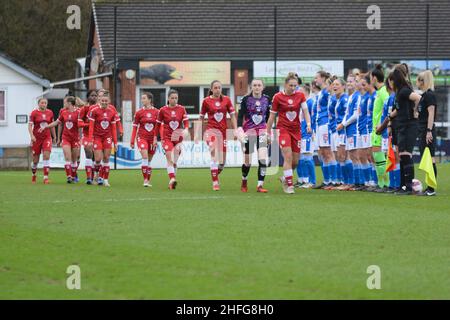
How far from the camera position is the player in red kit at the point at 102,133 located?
A: 25609 millimetres

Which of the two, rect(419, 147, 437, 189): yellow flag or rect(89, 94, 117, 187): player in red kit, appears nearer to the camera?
rect(419, 147, 437, 189): yellow flag

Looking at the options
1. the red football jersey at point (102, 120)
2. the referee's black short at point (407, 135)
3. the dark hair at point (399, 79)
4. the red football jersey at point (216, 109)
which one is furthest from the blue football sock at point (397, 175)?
the red football jersey at point (102, 120)

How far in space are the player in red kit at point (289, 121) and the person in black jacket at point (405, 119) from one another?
176 centimetres

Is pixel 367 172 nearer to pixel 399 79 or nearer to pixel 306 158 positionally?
pixel 306 158

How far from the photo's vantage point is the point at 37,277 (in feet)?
33.4

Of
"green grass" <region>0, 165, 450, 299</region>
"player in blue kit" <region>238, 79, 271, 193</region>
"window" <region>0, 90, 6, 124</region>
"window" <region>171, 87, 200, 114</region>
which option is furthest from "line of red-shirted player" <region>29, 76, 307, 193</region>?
"window" <region>0, 90, 6, 124</region>

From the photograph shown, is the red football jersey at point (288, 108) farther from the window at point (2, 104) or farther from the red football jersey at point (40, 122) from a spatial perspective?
the window at point (2, 104)

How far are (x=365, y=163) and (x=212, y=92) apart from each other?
11.0 ft

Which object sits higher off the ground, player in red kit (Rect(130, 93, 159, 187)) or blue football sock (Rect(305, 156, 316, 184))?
player in red kit (Rect(130, 93, 159, 187))

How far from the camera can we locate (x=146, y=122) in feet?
82.0

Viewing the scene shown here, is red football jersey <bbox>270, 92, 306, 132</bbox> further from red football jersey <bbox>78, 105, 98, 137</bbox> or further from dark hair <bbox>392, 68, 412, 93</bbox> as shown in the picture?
red football jersey <bbox>78, 105, 98, 137</bbox>

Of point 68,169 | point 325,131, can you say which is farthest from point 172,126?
point 68,169

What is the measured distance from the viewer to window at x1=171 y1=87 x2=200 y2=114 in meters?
46.8

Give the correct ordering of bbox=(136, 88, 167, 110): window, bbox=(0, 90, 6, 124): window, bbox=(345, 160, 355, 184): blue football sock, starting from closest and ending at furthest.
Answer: bbox=(345, 160, 355, 184): blue football sock < bbox=(136, 88, 167, 110): window < bbox=(0, 90, 6, 124): window
